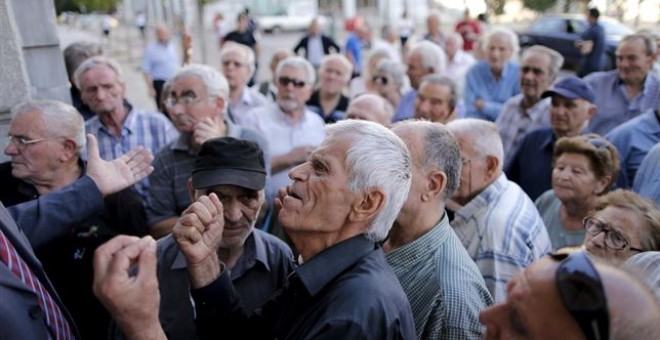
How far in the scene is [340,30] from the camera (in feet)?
99.9

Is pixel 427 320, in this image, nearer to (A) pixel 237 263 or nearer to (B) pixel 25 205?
(A) pixel 237 263

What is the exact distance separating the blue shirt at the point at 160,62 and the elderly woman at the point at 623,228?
813 centimetres

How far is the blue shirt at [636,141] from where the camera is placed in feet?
12.7

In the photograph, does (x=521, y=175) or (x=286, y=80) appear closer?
(x=521, y=175)

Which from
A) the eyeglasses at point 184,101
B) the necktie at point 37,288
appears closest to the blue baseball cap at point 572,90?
the eyeglasses at point 184,101

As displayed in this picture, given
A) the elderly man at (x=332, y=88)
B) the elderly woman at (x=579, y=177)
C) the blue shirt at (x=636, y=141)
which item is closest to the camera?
the elderly woman at (x=579, y=177)

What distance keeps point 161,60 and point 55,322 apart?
8075mm

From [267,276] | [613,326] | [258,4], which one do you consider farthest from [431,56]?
Answer: [258,4]

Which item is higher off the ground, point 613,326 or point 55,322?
point 613,326

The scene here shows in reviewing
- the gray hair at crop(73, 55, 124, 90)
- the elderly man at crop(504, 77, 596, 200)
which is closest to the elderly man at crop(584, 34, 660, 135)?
the elderly man at crop(504, 77, 596, 200)

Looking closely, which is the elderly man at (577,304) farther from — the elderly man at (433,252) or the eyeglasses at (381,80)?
the eyeglasses at (381,80)

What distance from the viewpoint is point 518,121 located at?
488cm

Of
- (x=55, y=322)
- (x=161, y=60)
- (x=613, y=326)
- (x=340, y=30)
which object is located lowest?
(x=340, y=30)

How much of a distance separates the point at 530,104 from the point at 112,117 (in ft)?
10.9
